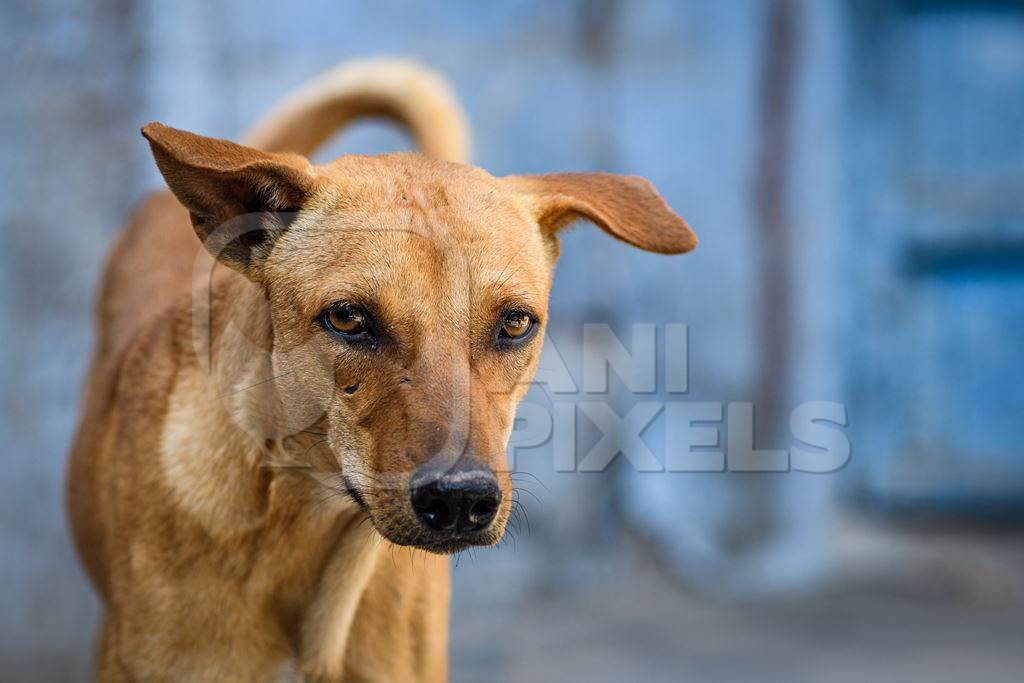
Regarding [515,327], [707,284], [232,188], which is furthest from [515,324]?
[707,284]

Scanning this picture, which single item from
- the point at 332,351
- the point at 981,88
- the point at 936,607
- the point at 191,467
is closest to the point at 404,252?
the point at 332,351

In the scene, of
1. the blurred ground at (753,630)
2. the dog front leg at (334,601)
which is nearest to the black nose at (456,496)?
the dog front leg at (334,601)

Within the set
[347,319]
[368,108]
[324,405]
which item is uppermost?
[368,108]

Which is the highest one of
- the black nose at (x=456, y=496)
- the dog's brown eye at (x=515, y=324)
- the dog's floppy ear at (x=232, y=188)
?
the dog's floppy ear at (x=232, y=188)

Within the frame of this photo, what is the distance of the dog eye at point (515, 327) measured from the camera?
2100mm

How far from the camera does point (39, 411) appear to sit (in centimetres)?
391

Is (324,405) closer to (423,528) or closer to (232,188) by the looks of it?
(423,528)

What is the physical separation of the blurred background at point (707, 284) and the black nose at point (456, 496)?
6.87 ft

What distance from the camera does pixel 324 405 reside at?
6.69ft

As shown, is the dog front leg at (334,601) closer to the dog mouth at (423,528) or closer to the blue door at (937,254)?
the dog mouth at (423,528)

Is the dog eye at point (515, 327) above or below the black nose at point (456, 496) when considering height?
above

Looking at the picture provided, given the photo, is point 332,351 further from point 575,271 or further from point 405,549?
point 575,271

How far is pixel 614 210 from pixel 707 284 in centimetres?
234

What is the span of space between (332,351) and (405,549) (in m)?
0.55
